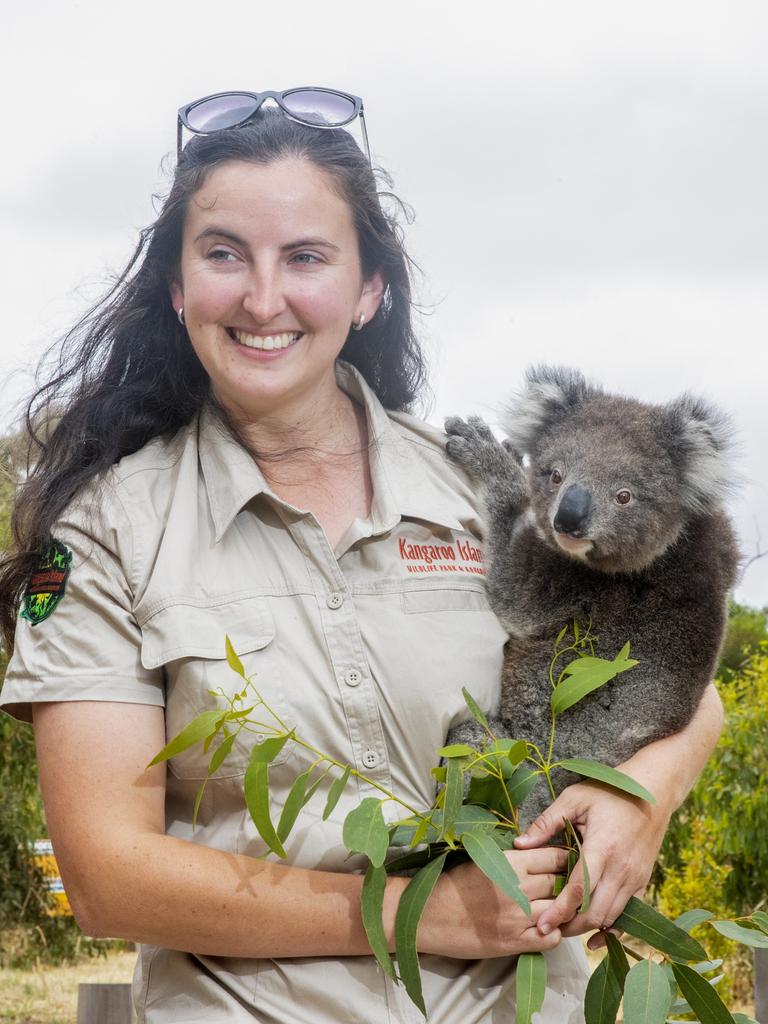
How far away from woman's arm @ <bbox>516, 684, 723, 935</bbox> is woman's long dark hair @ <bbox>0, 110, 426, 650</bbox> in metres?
1.08

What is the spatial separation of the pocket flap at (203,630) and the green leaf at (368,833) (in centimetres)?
38

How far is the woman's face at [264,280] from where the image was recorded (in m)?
2.23

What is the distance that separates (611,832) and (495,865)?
30cm

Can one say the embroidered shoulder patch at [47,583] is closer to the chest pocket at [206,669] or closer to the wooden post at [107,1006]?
the chest pocket at [206,669]

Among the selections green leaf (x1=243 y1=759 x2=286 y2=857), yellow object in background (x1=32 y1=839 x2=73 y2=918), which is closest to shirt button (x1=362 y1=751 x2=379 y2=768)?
green leaf (x1=243 y1=759 x2=286 y2=857)

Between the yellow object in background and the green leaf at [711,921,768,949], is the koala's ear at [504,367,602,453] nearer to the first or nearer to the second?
the green leaf at [711,921,768,949]

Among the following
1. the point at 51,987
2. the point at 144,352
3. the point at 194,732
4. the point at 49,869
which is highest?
the point at 144,352

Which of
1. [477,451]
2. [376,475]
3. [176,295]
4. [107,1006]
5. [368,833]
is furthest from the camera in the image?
[107,1006]

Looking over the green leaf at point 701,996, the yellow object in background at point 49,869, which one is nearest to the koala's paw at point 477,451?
the green leaf at point 701,996

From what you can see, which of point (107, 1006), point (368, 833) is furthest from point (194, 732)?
point (107, 1006)

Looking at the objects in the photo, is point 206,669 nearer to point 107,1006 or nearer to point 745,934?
point 745,934

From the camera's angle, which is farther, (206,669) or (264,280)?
(264,280)

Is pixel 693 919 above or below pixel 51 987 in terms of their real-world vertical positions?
above

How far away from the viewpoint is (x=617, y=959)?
6.61 ft
